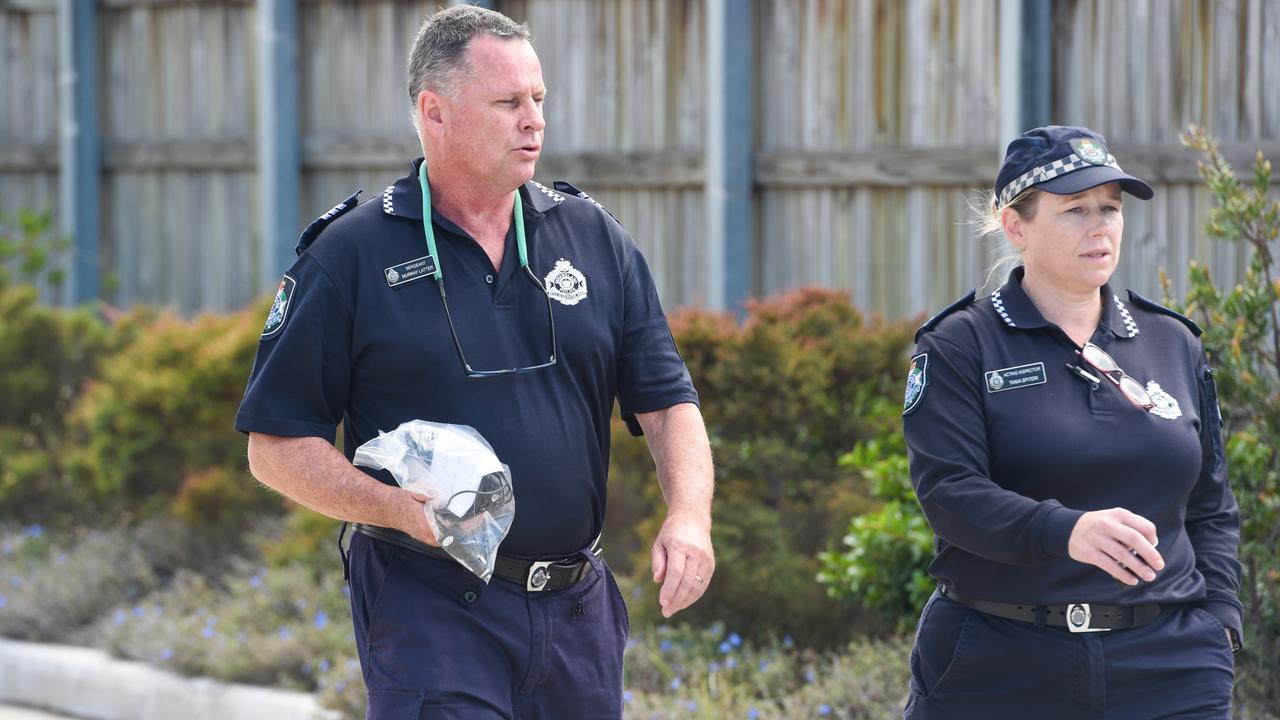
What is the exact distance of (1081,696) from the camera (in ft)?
10.9

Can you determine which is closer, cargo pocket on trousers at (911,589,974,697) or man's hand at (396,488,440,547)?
man's hand at (396,488,440,547)

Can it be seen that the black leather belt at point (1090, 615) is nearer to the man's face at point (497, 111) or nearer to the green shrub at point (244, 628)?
the man's face at point (497, 111)

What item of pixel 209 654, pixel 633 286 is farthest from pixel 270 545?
pixel 633 286

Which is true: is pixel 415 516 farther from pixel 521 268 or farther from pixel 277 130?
pixel 277 130

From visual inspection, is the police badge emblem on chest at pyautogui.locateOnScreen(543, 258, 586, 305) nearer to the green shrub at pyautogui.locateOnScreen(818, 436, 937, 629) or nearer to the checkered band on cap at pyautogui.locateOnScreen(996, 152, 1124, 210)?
the checkered band on cap at pyautogui.locateOnScreen(996, 152, 1124, 210)

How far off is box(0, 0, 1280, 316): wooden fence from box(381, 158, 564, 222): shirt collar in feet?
10.6

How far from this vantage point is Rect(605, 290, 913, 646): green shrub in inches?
250

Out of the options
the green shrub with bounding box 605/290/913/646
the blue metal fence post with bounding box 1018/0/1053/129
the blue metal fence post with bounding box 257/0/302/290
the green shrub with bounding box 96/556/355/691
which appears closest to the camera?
the green shrub with bounding box 605/290/913/646

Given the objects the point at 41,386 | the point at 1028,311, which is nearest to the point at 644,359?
the point at 1028,311

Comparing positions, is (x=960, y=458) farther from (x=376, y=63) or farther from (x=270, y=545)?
(x=376, y=63)

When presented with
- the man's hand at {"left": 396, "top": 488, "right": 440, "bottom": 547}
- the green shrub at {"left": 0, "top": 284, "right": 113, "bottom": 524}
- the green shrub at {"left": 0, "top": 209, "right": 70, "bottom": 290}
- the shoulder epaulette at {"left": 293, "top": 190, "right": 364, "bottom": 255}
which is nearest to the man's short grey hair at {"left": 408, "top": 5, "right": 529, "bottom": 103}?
the shoulder epaulette at {"left": 293, "top": 190, "right": 364, "bottom": 255}

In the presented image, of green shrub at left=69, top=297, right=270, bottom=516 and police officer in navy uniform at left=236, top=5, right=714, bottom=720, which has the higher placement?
police officer in navy uniform at left=236, top=5, right=714, bottom=720

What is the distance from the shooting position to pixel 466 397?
334 centimetres

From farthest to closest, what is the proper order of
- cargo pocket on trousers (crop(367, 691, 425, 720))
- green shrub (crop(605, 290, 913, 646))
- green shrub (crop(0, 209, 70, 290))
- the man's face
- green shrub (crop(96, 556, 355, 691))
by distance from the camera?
1. green shrub (crop(0, 209, 70, 290))
2. green shrub (crop(96, 556, 355, 691))
3. green shrub (crop(605, 290, 913, 646))
4. the man's face
5. cargo pocket on trousers (crop(367, 691, 425, 720))
